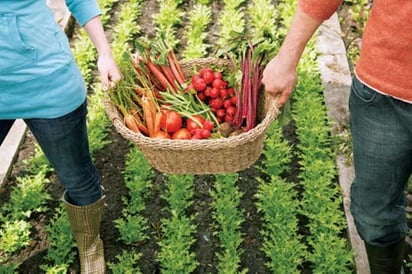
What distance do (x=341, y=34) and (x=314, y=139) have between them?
4.80 ft

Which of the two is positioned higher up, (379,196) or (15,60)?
(15,60)

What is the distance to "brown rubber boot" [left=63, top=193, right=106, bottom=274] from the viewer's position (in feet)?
9.11

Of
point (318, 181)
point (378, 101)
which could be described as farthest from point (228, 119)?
point (378, 101)

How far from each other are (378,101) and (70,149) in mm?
1260

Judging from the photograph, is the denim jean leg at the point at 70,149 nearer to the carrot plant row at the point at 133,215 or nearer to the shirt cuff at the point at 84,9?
the shirt cuff at the point at 84,9

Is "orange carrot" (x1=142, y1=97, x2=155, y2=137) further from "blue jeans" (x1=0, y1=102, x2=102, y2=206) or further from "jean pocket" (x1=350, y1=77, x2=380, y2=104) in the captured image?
"jean pocket" (x1=350, y1=77, x2=380, y2=104)

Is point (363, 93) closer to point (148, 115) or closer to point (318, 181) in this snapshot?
point (148, 115)

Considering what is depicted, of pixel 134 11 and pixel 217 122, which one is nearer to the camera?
pixel 217 122

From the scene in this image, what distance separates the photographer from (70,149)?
2441 mm

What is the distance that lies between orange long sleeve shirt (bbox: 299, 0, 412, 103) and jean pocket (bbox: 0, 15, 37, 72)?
3.31 feet

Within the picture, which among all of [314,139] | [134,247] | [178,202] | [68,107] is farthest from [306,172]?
[68,107]

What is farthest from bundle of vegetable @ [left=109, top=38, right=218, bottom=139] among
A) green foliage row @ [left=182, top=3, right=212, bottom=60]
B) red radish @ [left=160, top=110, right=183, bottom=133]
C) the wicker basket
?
green foliage row @ [left=182, top=3, right=212, bottom=60]

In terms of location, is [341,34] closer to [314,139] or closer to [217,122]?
[314,139]

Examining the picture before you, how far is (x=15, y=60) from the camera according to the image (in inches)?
85.0
